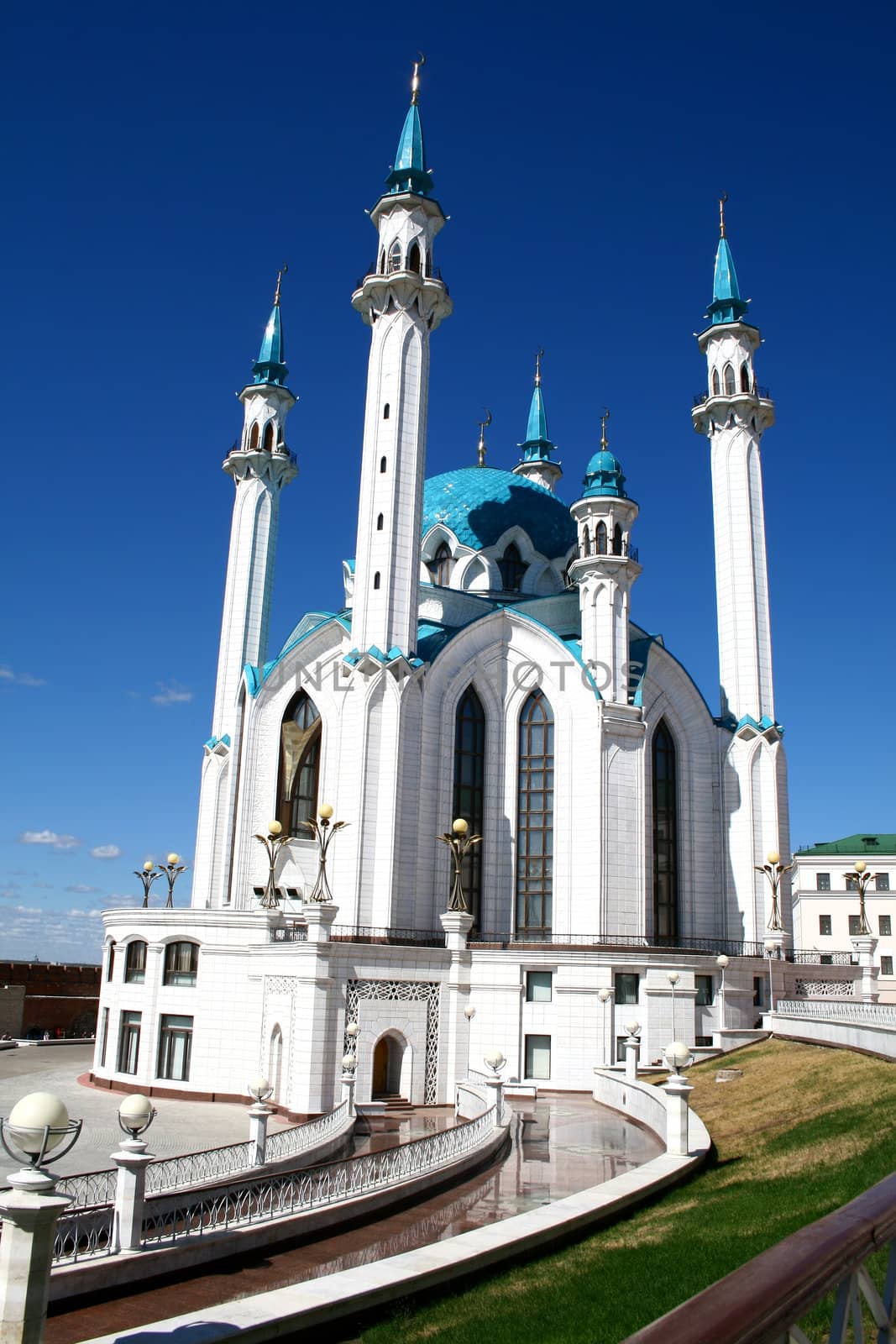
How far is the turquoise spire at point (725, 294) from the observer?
1838 inches

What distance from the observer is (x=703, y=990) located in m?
34.4

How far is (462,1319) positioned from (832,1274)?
23.7ft

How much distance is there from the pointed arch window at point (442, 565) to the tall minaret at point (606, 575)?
8948 millimetres

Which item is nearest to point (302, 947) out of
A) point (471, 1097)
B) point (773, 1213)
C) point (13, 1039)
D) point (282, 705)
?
point (471, 1097)

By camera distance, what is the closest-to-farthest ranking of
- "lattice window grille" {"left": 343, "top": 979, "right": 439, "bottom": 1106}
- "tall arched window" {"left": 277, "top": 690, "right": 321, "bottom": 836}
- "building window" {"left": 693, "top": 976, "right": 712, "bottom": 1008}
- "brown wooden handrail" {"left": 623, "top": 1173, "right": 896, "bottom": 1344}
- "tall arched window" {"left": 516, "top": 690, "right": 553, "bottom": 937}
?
"brown wooden handrail" {"left": 623, "top": 1173, "right": 896, "bottom": 1344}
"lattice window grille" {"left": 343, "top": 979, "right": 439, "bottom": 1106}
"building window" {"left": 693, "top": 976, "right": 712, "bottom": 1008}
"tall arched window" {"left": 516, "top": 690, "right": 553, "bottom": 937}
"tall arched window" {"left": 277, "top": 690, "right": 321, "bottom": 836}

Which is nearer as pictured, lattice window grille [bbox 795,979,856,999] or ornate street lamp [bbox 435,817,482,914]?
ornate street lamp [bbox 435,817,482,914]

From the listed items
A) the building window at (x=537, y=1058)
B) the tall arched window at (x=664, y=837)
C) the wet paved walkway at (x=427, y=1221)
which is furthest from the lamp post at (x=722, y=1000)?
the wet paved walkway at (x=427, y=1221)

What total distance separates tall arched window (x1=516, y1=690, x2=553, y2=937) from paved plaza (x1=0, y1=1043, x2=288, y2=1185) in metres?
11.8

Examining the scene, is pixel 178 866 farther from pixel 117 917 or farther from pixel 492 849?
pixel 492 849

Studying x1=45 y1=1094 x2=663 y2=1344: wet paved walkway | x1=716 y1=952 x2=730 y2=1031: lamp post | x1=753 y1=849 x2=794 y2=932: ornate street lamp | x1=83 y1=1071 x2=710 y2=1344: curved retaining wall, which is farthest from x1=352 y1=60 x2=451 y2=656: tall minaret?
x1=83 y1=1071 x2=710 y2=1344: curved retaining wall

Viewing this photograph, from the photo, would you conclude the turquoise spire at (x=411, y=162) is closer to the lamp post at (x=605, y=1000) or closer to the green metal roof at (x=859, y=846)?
the lamp post at (x=605, y=1000)

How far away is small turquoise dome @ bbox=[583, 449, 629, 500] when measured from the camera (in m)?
39.9

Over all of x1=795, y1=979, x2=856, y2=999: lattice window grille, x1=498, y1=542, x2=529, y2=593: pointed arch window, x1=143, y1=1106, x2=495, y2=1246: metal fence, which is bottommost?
x1=143, y1=1106, x2=495, y2=1246: metal fence

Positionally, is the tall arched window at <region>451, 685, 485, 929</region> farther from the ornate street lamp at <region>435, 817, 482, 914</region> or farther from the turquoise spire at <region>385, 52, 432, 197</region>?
the turquoise spire at <region>385, 52, 432, 197</region>
